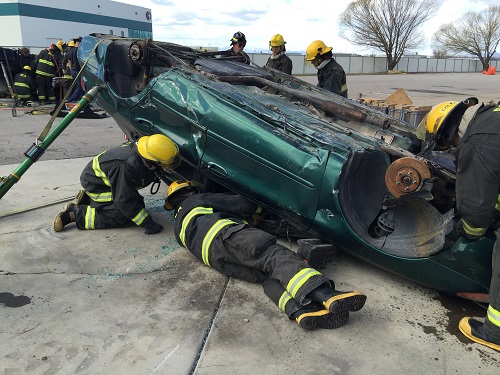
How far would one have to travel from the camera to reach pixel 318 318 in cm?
245

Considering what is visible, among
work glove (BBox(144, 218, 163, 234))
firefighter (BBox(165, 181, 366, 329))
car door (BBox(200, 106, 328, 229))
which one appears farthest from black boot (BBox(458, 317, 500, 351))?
work glove (BBox(144, 218, 163, 234))

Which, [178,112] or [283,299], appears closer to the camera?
[283,299]

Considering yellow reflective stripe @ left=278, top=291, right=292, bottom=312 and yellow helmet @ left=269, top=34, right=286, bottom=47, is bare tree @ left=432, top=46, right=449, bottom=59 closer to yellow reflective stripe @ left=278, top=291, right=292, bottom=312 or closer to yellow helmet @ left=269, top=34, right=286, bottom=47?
yellow helmet @ left=269, top=34, right=286, bottom=47

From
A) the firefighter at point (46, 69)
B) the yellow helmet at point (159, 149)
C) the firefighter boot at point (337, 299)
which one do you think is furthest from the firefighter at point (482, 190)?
the firefighter at point (46, 69)

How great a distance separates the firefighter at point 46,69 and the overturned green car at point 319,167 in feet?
23.9

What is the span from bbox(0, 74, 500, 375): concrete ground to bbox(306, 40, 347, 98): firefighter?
103 inches

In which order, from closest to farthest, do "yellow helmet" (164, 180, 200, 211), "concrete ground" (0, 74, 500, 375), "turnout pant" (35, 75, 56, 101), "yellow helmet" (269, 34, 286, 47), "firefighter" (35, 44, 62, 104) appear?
"concrete ground" (0, 74, 500, 375), "yellow helmet" (164, 180, 200, 211), "yellow helmet" (269, 34, 286, 47), "firefighter" (35, 44, 62, 104), "turnout pant" (35, 75, 56, 101)

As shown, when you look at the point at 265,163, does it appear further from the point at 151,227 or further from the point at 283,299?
the point at 151,227

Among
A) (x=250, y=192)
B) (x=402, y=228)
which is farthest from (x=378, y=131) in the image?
(x=250, y=192)

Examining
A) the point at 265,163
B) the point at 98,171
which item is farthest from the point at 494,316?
the point at 98,171

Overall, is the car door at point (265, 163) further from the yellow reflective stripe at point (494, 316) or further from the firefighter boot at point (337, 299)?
the yellow reflective stripe at point (494, 316)

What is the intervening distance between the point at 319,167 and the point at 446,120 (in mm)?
798

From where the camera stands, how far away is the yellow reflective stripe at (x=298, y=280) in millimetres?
2551

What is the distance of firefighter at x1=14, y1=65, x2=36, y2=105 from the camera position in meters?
10.5
